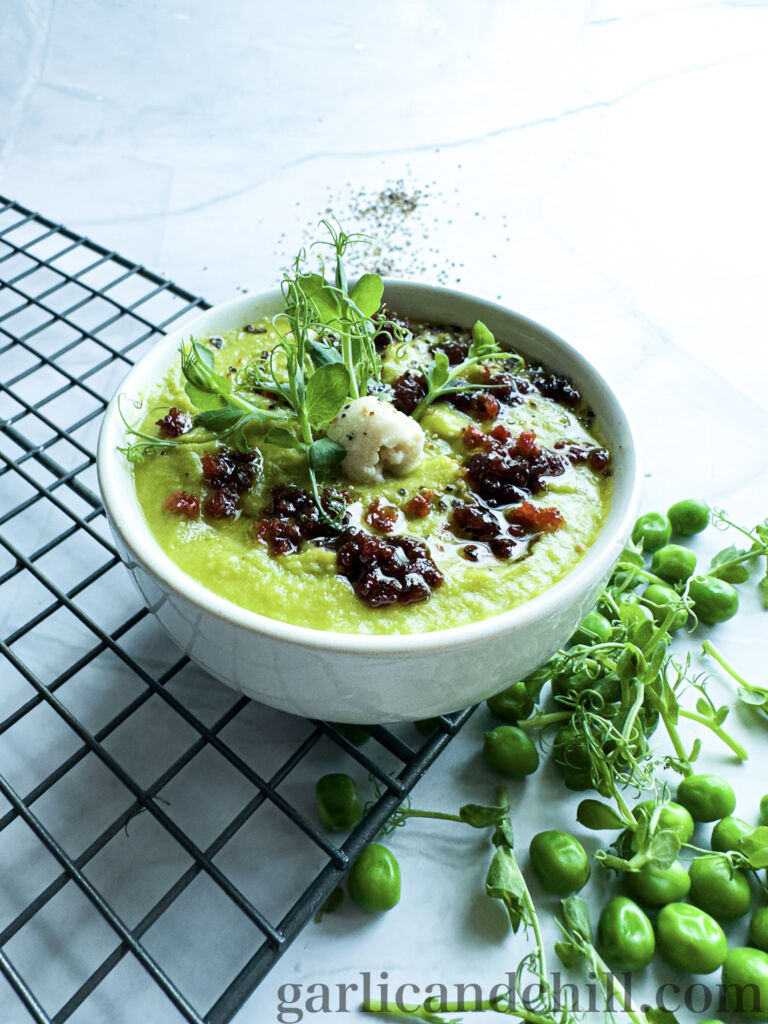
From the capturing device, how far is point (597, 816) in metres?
2.04

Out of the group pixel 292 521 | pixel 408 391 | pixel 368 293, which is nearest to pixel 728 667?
pixel 408 391

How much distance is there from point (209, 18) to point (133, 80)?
79 cm

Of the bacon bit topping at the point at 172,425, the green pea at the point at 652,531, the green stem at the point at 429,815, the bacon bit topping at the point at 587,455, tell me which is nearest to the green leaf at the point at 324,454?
the bacon bit topping at the point at 172,425

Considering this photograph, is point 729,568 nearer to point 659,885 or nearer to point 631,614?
point 631,614

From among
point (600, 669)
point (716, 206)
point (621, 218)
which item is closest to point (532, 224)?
point (621, 218)

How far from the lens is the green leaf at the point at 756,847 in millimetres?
1964

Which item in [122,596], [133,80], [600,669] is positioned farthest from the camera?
[133,80]

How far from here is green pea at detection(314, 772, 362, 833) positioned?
6.75ft

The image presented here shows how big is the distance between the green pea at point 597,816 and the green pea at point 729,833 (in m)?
0.21

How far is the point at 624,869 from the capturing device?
1.97m

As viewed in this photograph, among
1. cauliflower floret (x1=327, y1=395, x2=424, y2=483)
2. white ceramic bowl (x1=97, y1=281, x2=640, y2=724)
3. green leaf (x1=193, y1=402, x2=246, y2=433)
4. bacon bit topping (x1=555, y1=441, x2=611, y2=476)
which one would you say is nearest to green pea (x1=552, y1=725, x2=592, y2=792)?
white ceramic bowl (x1=97, y1=281, x2=640, y2=724)

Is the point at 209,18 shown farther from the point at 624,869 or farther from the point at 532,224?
the point at 624,869

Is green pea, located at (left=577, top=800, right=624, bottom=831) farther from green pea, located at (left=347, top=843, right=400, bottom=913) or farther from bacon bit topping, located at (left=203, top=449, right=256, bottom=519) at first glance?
bacon bit topping, located at (left=203, top=449, right=256, bottom=519)

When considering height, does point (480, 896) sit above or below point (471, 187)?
below
